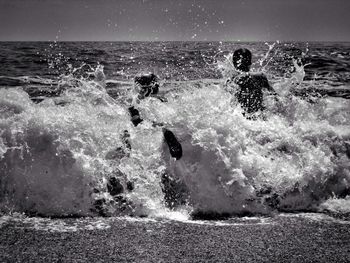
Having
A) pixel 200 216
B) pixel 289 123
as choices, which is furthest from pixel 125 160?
pixel 289 123

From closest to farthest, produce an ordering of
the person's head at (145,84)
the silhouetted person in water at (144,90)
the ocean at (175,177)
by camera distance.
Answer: the ocean at (175,177)
the silhouetted person in water at (144,90)
the person's head at (145,84)

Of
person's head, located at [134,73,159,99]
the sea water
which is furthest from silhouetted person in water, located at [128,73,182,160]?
the sea water

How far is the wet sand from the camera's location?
8.40 feet

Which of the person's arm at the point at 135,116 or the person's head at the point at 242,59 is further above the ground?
the person's head at the point at 242,59

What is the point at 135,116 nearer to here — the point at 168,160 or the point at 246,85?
the point at 168,160

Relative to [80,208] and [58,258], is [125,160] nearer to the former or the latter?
[80,208]

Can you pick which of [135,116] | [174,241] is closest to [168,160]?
[135,116]

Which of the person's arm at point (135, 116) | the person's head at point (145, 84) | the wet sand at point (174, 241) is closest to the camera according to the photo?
the wet sand at point (174, 241)

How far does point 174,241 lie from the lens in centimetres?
284

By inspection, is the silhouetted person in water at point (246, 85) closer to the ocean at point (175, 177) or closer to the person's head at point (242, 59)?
the person's head at point (242, 59)

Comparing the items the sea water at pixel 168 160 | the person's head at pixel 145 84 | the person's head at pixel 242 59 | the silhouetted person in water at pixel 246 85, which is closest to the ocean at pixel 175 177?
the sea water at pixel 168 160

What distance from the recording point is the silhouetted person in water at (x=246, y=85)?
5715 mm

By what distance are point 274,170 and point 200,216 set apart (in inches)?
48.4

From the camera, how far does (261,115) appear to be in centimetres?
554
